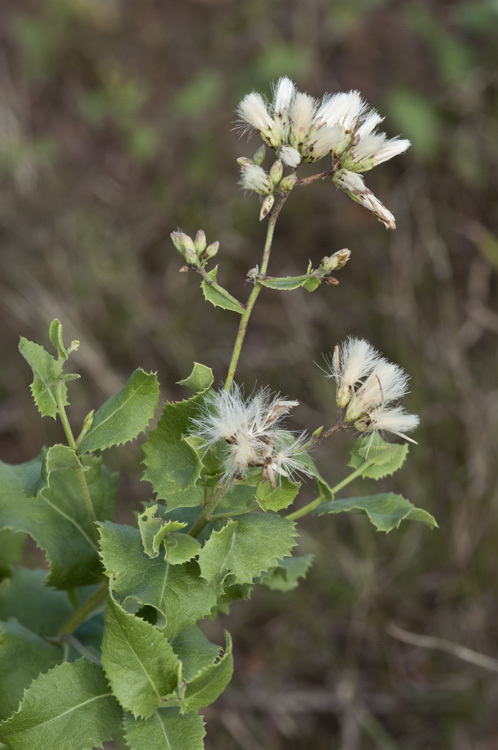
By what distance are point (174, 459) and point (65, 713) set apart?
47 cm

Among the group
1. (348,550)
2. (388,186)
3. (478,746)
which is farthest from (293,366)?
→ (478,746)

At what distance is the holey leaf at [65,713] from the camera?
134 centimetres

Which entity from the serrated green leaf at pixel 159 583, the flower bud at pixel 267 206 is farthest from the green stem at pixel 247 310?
the serrated green leaf at pixel 159 583

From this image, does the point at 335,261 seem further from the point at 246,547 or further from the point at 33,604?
the point at 33,604

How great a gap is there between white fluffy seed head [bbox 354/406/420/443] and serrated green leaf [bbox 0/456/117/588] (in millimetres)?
541

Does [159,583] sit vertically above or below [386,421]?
below

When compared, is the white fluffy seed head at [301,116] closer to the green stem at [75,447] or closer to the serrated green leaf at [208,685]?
the green stem at [75,447]

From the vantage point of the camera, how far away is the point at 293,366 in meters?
4.82

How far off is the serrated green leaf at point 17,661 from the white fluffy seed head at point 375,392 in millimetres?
770

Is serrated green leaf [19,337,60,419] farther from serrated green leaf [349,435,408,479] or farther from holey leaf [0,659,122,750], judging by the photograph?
→ serrated green leaf [349,435,408,479]

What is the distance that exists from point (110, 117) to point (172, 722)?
5.54m

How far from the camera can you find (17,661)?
1540 mm

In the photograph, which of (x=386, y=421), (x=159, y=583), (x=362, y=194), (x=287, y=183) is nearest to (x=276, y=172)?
(x=287, y=183)

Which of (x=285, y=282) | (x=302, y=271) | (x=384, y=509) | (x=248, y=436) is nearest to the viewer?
(x=248, y=436)
